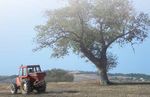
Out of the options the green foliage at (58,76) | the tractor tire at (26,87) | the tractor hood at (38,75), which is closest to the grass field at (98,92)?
the tractor tire at (26,87)

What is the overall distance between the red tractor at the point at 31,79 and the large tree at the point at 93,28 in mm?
14077

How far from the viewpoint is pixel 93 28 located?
55.0m

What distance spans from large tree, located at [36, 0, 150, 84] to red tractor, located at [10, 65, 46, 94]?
46.2 feet

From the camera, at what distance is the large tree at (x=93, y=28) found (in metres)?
53.0

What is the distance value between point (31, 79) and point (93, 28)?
17050 millimetres

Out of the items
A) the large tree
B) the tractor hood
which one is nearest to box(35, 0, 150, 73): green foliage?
the large tree

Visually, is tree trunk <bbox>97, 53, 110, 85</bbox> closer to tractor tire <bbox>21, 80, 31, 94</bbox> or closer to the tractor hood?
tractor tire <bbox>21, 80, 31, 94</bbox>

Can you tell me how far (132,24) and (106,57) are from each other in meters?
4.52

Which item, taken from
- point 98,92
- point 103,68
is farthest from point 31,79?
point 103,68

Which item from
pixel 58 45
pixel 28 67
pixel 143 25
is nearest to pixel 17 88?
pixel 28 67

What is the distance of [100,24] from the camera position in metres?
54.2

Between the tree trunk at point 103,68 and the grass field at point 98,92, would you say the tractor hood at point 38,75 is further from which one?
the tree trunk at point 103,68

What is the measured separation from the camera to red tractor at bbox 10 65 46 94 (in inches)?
1528

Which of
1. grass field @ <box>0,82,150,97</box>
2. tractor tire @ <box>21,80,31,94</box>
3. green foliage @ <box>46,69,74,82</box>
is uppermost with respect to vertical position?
green foliage @ <box>46,69,74,82</box>
